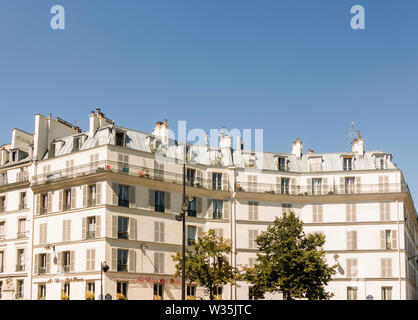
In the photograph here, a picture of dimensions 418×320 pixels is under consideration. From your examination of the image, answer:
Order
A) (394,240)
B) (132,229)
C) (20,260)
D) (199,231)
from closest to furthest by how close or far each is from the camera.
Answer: (132,229), (199,231), (20,260), (394,240)

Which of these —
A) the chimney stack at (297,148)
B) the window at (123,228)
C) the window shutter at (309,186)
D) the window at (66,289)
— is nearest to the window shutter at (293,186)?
the window shutter at (309,186)

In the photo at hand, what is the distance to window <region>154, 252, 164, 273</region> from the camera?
1950 inches

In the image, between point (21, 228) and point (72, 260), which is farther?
point (21, 228)

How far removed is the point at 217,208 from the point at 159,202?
20.6 ft

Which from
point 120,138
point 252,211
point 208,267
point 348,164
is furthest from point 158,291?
point 348,164

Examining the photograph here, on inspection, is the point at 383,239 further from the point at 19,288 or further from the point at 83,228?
the point at 19,288

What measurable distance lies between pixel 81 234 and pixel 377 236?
88.9ft

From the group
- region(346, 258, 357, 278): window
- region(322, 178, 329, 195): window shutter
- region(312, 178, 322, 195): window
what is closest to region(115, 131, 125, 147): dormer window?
region(312, 178, 322, 195): window

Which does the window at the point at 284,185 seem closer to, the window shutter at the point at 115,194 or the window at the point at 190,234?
the window at the point at 190,234

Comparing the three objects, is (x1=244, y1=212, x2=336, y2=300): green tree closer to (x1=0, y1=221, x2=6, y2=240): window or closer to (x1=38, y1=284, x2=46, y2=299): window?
(x1=38, y1=284, x2=46, y2=299): window

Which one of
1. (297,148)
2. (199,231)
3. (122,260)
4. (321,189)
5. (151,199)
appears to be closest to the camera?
(122,260)

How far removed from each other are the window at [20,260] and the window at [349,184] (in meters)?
31.0

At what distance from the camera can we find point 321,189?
57031 millimetres
